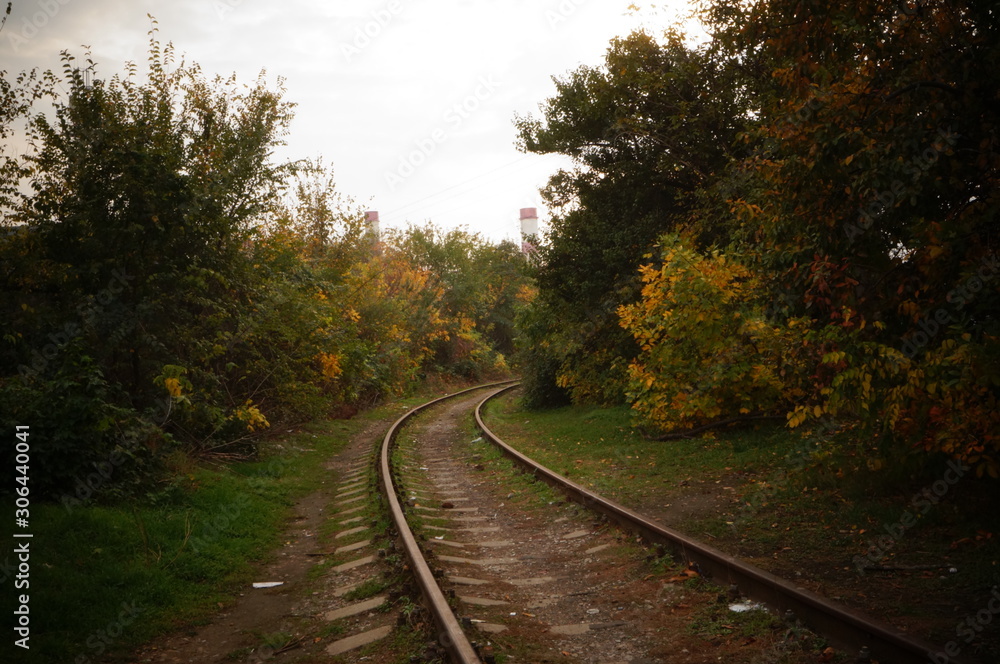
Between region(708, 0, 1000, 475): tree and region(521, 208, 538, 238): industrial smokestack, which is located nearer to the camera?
region(708, 0, 1000, 475): tree

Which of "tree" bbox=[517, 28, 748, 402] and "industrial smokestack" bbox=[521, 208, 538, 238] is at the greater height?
"industrial smokestack" bbox=[521, 208, 538, 238]

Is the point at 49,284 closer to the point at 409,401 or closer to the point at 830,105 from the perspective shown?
the point at 830,105

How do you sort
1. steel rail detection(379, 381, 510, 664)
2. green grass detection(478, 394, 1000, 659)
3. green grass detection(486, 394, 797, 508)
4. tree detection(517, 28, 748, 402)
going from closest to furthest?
1. steel rail detection(379, 381, 510, 664)
2. green grass detection(478, 394, 1000, 659)
3. green grass detection(486, 394, 797, 508)
4. tree detection(517, 28, 748, 402)

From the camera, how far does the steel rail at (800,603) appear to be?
3.50m

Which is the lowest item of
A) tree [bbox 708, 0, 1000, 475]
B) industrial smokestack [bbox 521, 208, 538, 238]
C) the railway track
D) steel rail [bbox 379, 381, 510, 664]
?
the railway track

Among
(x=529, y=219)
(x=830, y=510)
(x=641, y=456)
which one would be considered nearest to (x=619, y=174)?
(x=641, y=456)

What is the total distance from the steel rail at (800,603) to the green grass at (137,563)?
4065 millimetres

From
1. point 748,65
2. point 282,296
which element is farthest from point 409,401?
point 748,65

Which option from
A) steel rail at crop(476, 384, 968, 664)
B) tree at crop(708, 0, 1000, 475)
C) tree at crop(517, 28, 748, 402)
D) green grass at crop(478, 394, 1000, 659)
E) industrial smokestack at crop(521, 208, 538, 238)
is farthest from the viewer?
→ industrial smokestack at crop(521, 208, 538, 238)

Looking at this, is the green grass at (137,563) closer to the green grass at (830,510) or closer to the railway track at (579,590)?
the railway track at (579,590)

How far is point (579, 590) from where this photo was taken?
17.6 feet

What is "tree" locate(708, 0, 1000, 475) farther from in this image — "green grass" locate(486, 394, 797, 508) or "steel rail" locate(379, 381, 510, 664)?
"steel rail" locate(379, 381, 510, 664)

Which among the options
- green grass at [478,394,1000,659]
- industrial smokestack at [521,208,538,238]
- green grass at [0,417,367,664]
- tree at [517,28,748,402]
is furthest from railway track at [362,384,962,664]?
industrial smokestack at [521,208,538,238]

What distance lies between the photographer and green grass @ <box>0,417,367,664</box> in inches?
193
